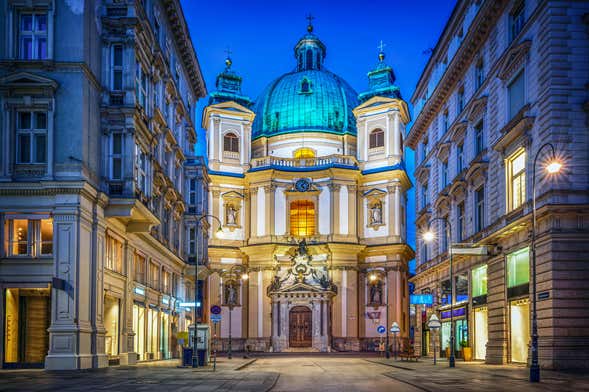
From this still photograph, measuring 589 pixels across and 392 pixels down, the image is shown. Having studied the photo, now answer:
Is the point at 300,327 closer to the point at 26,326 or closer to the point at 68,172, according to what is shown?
the point at 26,326

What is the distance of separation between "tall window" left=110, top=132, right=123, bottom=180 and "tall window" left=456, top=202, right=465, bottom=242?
23.2m

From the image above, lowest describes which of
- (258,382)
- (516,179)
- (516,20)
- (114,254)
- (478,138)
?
(258,382)

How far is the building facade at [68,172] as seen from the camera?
3212 cm

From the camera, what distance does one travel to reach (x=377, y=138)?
85688 mm

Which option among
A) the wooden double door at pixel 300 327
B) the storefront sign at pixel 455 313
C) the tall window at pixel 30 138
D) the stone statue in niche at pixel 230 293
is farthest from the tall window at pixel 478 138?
the stone statue in niche at pixel 230 293

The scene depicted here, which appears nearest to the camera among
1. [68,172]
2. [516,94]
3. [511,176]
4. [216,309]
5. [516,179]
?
[68,172]

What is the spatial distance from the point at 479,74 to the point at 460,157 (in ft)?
21.1

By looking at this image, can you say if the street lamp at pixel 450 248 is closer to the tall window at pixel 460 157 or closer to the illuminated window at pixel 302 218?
the tall window at pixel 460 157

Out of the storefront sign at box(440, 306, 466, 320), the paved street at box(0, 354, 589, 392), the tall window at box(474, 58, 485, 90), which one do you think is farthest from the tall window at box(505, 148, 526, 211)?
the storefront sign at box(440, 306, 466, 320)

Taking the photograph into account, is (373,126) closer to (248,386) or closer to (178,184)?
(178,184)

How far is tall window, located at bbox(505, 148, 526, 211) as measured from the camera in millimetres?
37469

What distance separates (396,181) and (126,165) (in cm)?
4973

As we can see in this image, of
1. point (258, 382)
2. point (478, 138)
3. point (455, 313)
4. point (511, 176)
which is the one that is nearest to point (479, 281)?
point (455, 313)

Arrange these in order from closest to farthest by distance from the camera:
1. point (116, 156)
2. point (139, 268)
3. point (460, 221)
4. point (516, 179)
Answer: point (116, 156) < point (516, 179) < point (139, 268) < point (460, 221)
